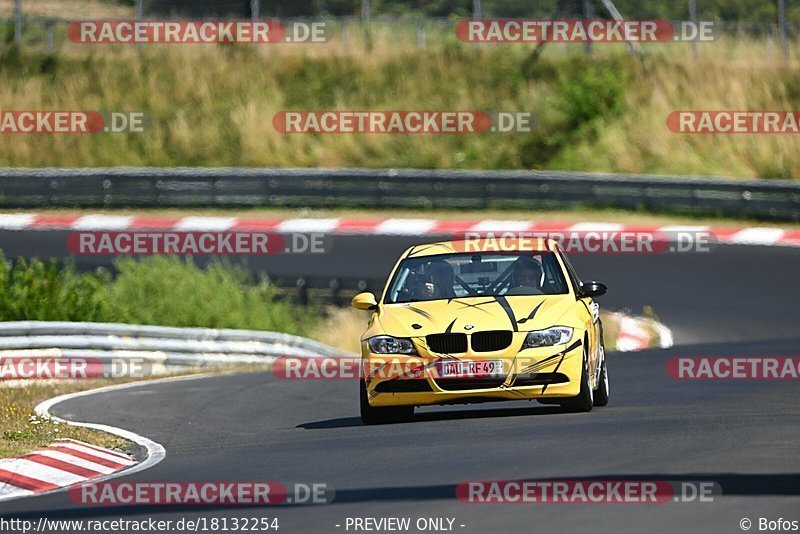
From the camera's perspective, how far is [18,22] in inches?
1585

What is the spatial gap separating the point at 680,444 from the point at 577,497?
6.27 ft

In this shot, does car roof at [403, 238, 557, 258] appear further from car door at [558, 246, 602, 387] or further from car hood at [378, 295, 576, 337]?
car hood at [378, 295, 576, 337]

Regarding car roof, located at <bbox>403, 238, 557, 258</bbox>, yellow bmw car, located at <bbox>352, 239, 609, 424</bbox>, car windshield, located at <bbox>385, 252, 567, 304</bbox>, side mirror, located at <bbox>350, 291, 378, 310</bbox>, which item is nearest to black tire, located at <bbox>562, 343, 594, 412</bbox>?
yellow bmw car, located at <bbox>352, 239, 609, 424</bbox>

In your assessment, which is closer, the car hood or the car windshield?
the car hood

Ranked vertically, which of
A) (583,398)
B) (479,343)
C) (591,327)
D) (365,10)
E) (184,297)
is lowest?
(583,398)

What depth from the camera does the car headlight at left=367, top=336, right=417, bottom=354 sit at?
11984 millimetres

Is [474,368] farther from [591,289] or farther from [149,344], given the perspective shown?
[149,344]

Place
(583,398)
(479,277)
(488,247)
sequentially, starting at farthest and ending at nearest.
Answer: (488,247) < (479,277) < (583,398)

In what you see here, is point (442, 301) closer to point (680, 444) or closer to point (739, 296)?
point (680, 444)

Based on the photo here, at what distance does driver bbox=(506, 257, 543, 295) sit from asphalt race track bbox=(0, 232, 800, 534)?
990 millimetres

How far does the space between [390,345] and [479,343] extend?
695 mm

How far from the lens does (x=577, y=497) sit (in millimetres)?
8203

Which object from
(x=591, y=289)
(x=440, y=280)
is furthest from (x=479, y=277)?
(x=591, y=289)

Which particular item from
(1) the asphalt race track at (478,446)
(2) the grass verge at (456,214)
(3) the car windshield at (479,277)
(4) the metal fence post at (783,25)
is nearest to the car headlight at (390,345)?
(1) the asphalt race track at (478,446)
